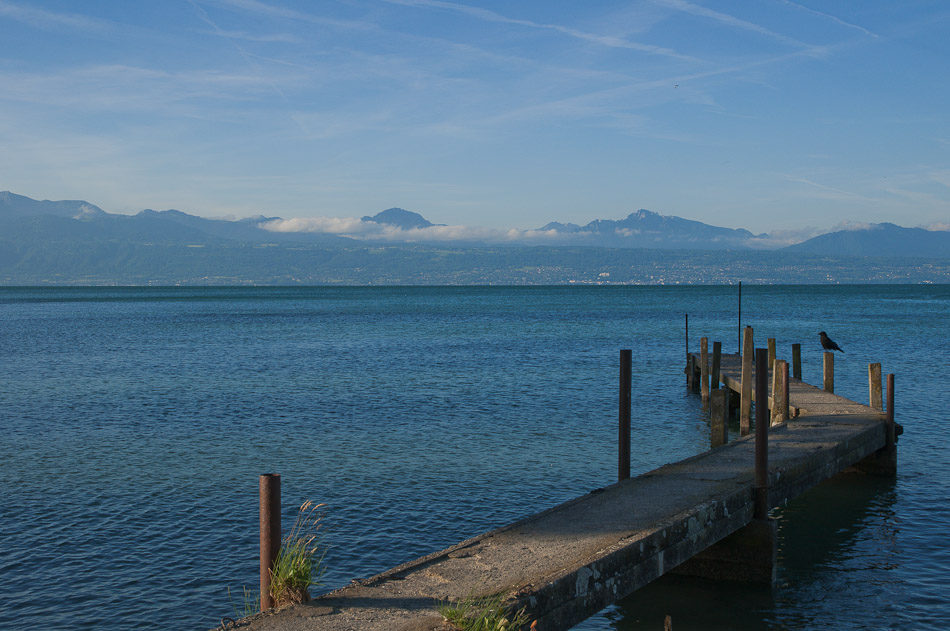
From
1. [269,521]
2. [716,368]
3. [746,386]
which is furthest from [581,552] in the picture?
[716,368]

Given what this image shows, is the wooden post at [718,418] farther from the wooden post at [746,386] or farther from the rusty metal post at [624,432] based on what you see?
the rusty metal post at [624,432]

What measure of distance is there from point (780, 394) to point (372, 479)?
9717mm

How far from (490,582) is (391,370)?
34235 millimetres

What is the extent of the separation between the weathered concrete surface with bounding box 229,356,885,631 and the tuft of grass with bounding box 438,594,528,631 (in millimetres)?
140

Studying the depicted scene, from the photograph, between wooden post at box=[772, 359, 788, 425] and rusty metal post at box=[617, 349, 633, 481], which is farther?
wooden post at box=[772, 359, 788, 425]

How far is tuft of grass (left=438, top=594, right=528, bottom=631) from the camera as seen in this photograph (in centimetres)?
784

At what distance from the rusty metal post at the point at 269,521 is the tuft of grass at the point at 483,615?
1.71 m

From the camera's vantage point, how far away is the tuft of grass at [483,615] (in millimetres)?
7840

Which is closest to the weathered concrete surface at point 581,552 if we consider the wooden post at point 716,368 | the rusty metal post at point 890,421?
the rusty metal post at point 890,421

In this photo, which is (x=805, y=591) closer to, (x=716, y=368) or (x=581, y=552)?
(x=581, y=552)

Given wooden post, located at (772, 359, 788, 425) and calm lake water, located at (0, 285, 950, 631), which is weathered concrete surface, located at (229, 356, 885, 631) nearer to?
calm lake water, located at (0, 285, 950, 631)

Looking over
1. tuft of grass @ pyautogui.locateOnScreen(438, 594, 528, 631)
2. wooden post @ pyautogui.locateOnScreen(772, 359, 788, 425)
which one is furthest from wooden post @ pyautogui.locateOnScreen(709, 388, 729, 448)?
tuft of grass @ pyautogui.locateOnScreen(438, 594, 528, 631)

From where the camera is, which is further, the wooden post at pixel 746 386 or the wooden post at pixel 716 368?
the wooden post at pixel 716 368

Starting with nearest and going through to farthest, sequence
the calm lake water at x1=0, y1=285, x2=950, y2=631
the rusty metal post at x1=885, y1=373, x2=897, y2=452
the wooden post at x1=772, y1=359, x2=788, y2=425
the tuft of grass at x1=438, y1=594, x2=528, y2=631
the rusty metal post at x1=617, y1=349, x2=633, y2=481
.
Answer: the tuft of grass at x1=438, y1=594, x2=528, y2=631
the calm lake water at x1=0, y1=285, x2=950, y2=631
the rusty metal post at x1=617, y1=349, x2=633, y2=481
the rusty metal post at x1=885, y1=373, x2=897, y2=452
the wooden post at x1=772, y1=359, x2=788, y2=425
